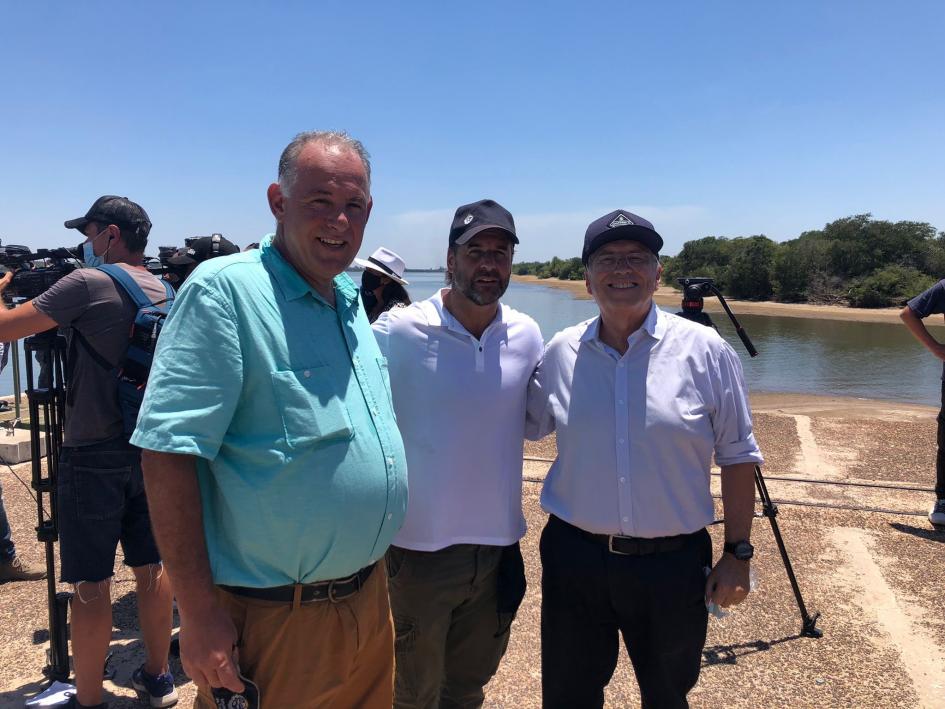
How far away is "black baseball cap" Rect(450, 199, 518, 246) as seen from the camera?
263 cm

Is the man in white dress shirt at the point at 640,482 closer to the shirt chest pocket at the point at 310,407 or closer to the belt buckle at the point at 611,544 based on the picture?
the belt buckle at the point at 611,544

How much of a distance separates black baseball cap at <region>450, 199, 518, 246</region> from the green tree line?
5086 centimetres

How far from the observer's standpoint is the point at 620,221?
2525mm

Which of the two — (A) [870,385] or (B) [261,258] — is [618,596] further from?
(A) [870,385]

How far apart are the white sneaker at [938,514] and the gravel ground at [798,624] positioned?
0.28 feet

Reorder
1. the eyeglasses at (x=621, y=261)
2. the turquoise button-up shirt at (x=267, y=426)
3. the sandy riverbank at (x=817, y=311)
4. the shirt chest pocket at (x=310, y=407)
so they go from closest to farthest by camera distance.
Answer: the turquoise button-up shirt at (x=267, y=426), the shirt chest pocket at (x=310, y=407), the eyeglasses at (x=621, y=261), the sandy riverbank at (x=817, y=311)

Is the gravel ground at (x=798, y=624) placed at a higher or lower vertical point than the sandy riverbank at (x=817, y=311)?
lower

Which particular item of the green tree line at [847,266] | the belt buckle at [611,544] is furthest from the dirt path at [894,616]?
the green tree line at [847,266]

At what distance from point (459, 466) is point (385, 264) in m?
2.45

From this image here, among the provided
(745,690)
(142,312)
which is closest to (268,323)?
(142,312)

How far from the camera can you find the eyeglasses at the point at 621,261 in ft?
8.24

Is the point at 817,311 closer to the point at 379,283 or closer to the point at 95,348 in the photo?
the point at 379,283

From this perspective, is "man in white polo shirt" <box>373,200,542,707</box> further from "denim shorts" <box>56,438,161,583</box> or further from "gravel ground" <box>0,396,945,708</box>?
"denim shorts" <box>56,438,161,583</box>

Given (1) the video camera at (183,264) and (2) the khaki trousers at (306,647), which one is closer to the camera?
(2) the khaki trousers at (306,647)
